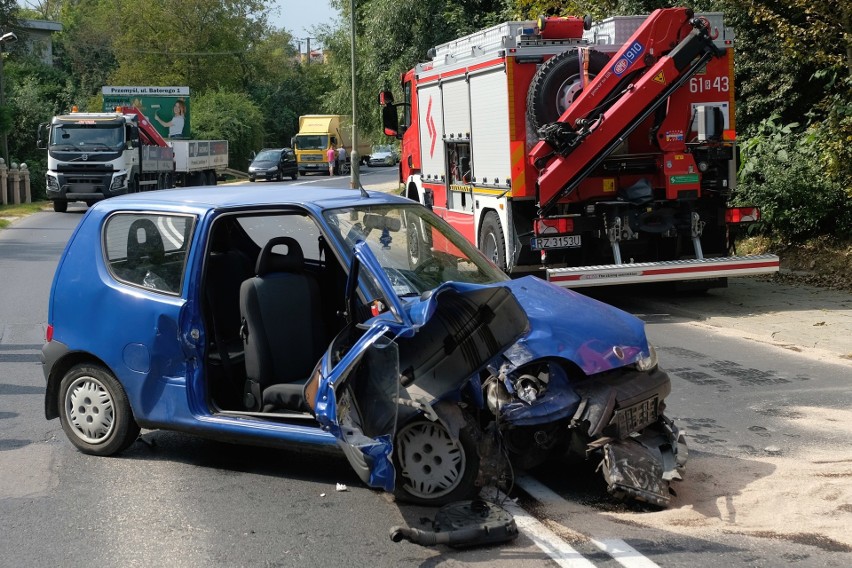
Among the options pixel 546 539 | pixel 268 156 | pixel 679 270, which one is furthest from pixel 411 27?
pixel 546 539

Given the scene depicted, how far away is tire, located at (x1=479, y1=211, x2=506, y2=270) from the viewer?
1367cm

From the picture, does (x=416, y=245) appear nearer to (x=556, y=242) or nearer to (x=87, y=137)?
(x=556, y=242)

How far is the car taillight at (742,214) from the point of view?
1326cm

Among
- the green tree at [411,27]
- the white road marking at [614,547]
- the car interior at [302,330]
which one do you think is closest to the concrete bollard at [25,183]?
the green tree at [411,27]

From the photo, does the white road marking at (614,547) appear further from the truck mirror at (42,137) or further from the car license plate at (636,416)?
the truck mirror at (42,137)

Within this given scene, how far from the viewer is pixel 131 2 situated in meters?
74.4

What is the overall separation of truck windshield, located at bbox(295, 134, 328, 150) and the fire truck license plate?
164 feet

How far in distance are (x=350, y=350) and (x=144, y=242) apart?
6.79 ft

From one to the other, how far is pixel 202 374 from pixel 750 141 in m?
13.9

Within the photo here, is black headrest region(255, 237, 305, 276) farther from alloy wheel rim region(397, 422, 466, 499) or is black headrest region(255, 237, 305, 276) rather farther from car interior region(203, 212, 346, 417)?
alloy wheel rim region(397, 422, 466, 499)

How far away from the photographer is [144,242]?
22.7 ft

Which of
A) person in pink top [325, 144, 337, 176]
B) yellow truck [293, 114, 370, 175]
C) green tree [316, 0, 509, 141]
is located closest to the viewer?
green tree [316, 0, 509, 141]

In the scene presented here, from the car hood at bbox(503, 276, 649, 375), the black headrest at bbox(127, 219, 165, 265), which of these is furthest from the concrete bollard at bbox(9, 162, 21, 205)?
the car hood at bbox(503, 276, 649, 375)

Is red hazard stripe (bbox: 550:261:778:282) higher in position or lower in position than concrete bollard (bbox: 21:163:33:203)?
lower
